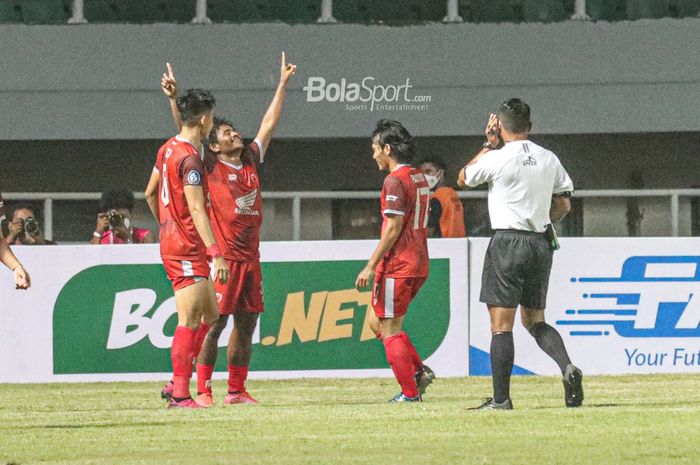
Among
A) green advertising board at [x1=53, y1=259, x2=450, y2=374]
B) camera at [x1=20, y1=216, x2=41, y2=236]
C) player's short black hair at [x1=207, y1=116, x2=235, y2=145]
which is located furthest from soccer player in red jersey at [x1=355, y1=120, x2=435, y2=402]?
camera at [x1=20, y1=216, x2=41, y2=236]

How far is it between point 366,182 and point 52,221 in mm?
6538

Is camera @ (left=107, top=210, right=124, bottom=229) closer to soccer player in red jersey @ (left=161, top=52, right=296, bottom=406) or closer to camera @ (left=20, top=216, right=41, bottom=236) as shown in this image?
camera @ (left=20, top=216, right=41, bottom=236)

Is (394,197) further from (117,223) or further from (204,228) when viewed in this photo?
(117,223)

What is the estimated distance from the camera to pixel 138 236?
15047 mm

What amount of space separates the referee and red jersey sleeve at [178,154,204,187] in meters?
1.63

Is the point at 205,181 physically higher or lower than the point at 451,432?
higher

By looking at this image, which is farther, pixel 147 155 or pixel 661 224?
pixel 147 155

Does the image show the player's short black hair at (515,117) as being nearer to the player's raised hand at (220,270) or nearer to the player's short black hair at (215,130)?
the player's raised hand at (220,270)

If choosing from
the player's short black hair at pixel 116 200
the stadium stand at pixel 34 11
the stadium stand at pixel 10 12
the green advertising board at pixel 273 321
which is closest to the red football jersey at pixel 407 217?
the green advertising board at pixel 273 321

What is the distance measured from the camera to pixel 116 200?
588 inches

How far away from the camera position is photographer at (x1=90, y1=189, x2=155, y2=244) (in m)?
14.8

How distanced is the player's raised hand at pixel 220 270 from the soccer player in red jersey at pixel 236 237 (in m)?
0.93

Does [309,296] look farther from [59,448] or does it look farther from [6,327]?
[59,448]

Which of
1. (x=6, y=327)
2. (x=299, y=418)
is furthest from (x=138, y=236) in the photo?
(x=299, y=418)
